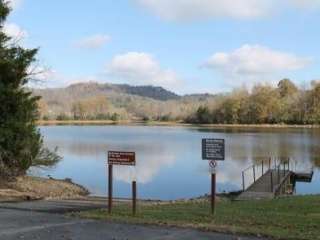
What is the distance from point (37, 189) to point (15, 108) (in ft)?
15.6

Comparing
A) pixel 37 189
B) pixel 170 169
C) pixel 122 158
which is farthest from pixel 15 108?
pixel 170 169

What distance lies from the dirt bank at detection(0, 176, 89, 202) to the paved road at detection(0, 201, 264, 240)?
288 inches

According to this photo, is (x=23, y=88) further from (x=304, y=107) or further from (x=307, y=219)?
(x=304, y=107)

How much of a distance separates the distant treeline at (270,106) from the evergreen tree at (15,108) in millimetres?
126108

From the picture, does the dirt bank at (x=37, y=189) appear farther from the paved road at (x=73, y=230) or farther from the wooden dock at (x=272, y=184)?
the wooden dock at (x=272, y=184)

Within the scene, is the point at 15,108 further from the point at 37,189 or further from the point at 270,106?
the point at 270,106

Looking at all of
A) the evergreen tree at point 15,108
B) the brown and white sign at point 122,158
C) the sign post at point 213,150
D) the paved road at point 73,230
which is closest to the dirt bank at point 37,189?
the evergreen tree at point 15,108

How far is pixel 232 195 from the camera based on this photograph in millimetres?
27469

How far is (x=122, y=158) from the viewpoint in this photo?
42.0 feet

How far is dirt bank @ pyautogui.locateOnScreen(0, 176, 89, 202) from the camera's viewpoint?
20.6 meters

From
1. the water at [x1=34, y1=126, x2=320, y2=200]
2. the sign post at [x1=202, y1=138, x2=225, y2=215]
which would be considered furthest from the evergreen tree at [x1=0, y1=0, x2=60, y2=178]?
the sign post at [x1=202, y1=138, x2=225, y2=215]

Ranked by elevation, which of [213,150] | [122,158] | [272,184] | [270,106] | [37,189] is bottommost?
[272,184]

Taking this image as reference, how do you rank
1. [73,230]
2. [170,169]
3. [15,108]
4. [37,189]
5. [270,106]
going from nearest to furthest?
[73,230], [15,108], [37,189], [170,169], [270,106]

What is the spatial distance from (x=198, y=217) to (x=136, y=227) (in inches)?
77.0
